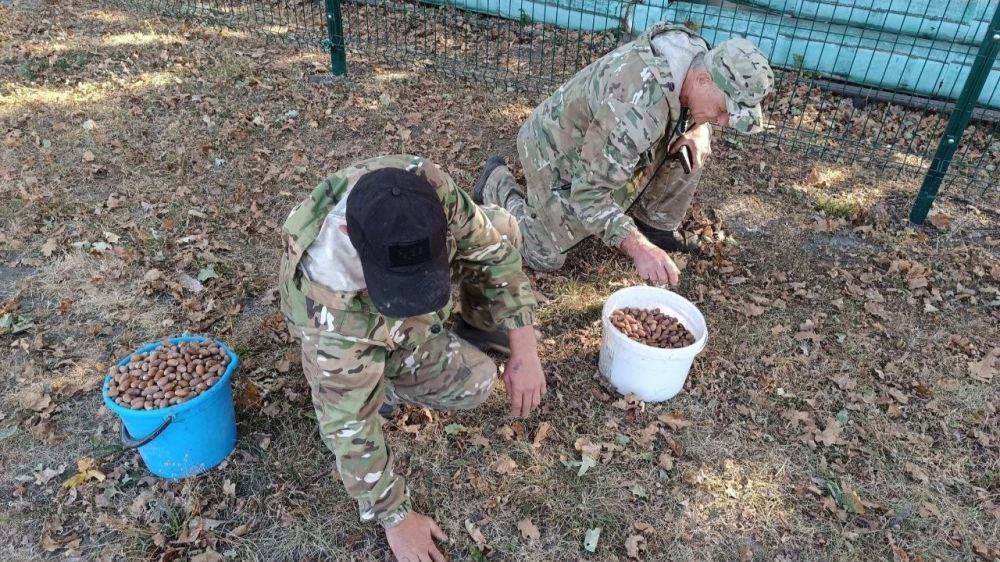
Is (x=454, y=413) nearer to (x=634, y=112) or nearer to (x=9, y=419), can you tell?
(x=634, y=112)

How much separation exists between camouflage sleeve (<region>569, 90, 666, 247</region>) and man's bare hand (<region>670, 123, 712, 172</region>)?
1.70 ft

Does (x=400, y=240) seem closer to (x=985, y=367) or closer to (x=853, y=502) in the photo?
(x=853, y=502)

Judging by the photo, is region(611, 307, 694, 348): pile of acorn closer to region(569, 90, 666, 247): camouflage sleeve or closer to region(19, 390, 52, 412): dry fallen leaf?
region(569, 90, 666, 247): camouflage sleeve

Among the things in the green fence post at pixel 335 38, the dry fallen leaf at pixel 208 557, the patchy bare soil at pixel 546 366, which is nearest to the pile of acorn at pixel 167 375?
the patchy bare soil at pixel 546 366

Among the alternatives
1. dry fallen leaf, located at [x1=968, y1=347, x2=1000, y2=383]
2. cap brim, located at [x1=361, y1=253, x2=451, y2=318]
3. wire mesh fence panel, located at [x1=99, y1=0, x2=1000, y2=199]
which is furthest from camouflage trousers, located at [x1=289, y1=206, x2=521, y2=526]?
wire mesh fence panel, located at [x1=99, y1=0, x2=1000, y2=199]

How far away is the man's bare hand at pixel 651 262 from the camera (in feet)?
10.5

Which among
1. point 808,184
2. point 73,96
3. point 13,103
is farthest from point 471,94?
point 13,103

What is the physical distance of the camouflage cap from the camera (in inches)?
119

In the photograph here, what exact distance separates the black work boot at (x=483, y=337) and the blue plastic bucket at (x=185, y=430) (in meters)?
1.20

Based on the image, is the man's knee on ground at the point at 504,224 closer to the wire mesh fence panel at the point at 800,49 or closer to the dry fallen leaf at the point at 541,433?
the dry fallen leaf at the point at 541,433

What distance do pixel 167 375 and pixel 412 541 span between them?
4.07ft

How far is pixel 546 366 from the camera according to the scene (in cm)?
372

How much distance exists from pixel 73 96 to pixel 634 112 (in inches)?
214

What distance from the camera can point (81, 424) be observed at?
11.0 ft
